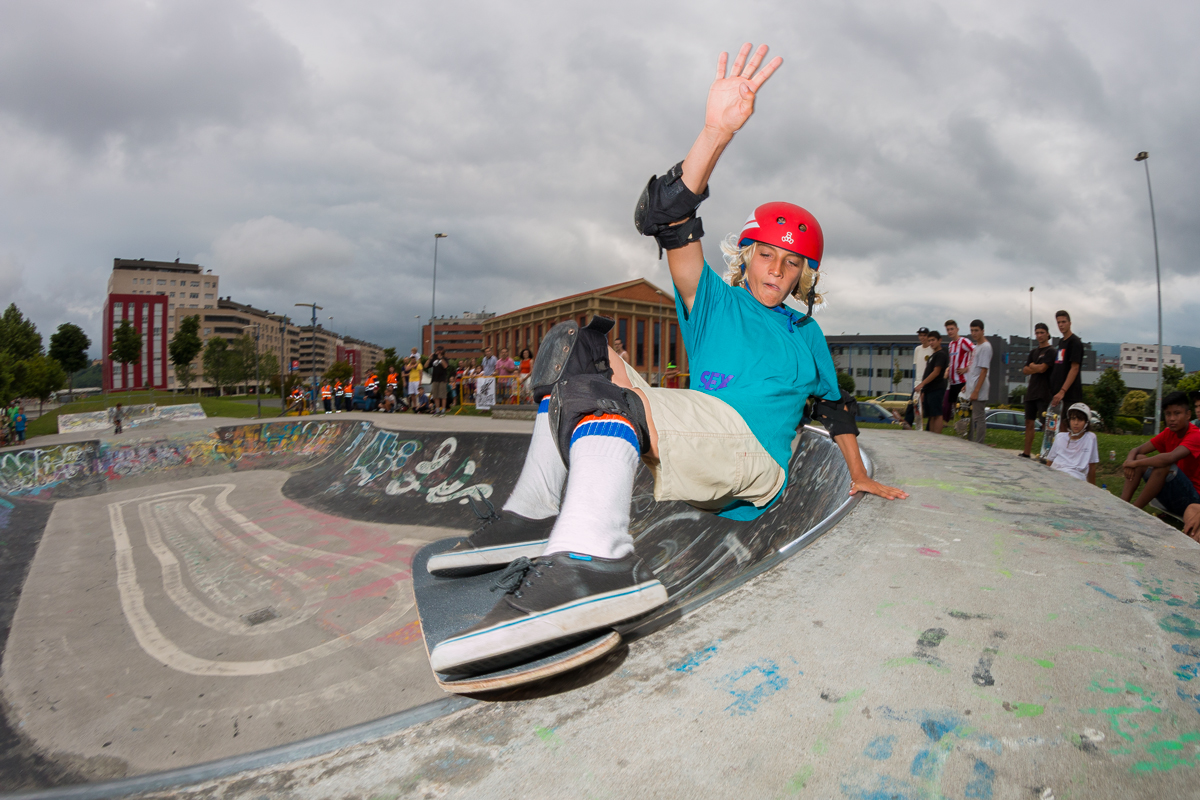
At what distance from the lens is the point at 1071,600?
1.30 m

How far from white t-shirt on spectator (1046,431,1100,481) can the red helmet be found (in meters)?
4.41

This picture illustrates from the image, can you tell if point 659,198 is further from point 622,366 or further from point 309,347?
point 309,347

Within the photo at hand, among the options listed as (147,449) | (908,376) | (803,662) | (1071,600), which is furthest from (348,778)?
(908,376)

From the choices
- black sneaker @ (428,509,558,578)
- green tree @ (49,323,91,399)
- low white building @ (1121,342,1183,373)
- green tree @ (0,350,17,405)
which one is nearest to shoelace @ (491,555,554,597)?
black sneaker @ (428,509,558,578)

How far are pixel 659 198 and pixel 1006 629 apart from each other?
4.73ft

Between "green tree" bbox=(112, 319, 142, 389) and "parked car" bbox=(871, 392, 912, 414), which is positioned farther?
"green tree" bbox=(112, 319, 142, 389)

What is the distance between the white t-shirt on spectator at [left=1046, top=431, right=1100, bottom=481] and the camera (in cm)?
505

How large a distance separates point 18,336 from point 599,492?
201ft

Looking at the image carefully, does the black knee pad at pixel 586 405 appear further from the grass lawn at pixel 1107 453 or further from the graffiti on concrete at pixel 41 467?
the graffiti on concrete at pixel 41 467

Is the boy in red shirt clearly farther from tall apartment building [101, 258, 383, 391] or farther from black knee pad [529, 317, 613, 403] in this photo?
tall apartment building [101, 258, 383, 391]

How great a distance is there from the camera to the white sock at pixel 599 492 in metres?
1.29

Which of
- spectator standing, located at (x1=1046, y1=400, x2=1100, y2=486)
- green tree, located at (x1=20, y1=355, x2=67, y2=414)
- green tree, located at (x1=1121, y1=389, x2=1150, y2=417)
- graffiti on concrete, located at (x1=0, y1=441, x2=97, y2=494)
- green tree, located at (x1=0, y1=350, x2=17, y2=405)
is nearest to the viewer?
spectator standing, located at (x1=1046, y1=400, x2=1100, y2=486)

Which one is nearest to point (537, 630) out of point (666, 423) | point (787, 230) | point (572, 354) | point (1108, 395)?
point (666, 423)

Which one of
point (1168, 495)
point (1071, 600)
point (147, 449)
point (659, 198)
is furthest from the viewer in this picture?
point (147, 449)
